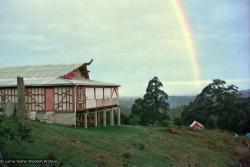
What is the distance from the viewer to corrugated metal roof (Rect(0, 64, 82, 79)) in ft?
139

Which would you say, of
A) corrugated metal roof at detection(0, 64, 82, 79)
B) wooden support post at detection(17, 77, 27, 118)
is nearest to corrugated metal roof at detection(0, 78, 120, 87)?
corrugated metal roof at detection(0, 64, 82, 79)

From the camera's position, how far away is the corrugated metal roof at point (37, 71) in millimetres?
42469

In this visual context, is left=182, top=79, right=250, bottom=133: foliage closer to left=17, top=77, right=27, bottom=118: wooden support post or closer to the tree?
the tree

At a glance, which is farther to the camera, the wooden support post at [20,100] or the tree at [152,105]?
the tree at [152,105]

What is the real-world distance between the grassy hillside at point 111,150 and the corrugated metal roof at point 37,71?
12.3 metres

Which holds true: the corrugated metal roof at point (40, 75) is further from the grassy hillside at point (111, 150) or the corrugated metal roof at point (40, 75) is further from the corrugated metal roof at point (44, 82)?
the grassy hillside at point (111, 150)

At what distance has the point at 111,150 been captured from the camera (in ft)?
79.6

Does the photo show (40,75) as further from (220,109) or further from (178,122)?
(220,109)

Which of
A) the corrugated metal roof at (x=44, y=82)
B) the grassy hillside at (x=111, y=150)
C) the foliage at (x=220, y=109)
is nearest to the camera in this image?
the grassy hillside at (x=111, y=150)

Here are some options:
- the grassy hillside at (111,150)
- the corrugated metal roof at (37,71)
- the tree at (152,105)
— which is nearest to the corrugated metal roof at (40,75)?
the corrugated metal roof at (37,71)

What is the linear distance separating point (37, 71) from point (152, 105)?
35.4 m

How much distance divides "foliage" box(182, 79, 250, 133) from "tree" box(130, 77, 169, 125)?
557 cm

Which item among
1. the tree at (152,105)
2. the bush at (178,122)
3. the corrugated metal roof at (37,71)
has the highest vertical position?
the corrugated metal roof at (37,71)

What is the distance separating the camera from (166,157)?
88.7 ft
